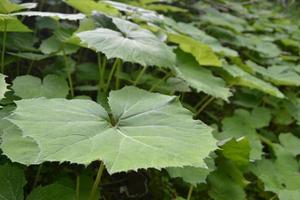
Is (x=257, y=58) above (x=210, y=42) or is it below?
below

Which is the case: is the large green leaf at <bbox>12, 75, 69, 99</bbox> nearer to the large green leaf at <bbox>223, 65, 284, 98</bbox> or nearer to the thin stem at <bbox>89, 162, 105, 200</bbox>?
the thin stem at <bbox>89, 162, 105, 200</bbox>

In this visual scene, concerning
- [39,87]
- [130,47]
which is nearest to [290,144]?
[130,47]

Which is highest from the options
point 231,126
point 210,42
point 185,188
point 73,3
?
point 73,3

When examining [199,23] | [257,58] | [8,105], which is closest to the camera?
[8,105]

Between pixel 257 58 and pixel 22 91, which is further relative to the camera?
pixel 257 58

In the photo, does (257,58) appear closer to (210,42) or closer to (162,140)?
(210,42)

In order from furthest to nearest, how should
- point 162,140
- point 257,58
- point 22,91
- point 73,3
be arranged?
point 257,58, point 73,3, point 22,91, point 162,140

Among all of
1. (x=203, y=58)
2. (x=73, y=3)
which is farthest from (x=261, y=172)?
(x=73, y=3)

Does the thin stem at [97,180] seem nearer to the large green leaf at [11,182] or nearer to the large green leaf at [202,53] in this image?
the large green leaf at [11,182]
